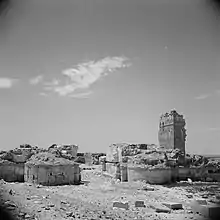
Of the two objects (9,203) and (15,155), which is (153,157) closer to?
(15,155)

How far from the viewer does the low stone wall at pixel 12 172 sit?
18.9m

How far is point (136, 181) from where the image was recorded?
19.6 metres

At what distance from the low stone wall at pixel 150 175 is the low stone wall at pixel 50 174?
3.92m

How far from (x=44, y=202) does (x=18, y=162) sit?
Answer: 9.84 m

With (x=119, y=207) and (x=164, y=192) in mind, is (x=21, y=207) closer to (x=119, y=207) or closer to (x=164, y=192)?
(x=119, y=207)

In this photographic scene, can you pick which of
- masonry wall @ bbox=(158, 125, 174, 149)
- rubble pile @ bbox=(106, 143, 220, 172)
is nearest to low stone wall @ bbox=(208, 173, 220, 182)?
rubble pile @ bbox=(106, 143, 220, 172)

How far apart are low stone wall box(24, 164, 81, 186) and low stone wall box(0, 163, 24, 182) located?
39.8 inches

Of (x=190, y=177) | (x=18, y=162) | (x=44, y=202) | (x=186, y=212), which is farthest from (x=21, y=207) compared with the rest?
(x=190, y=177)

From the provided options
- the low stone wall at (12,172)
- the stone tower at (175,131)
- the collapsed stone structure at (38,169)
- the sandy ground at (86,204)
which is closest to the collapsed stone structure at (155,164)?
the sandy ground at (86,204)

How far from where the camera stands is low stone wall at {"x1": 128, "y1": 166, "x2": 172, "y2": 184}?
64.2 ft

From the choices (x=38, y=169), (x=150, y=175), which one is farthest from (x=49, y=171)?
(x=150, y=175)

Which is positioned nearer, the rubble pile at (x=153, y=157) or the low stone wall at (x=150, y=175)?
the low stone wall at (x=150, y=175)

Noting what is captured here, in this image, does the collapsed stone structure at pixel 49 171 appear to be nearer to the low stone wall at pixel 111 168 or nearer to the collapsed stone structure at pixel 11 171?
the collapsed stone structure at pixel 11 171

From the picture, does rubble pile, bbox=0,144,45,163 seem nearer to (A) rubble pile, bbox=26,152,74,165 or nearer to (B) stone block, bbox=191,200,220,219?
(A) rubble pile, bbox=26,152,74,165
